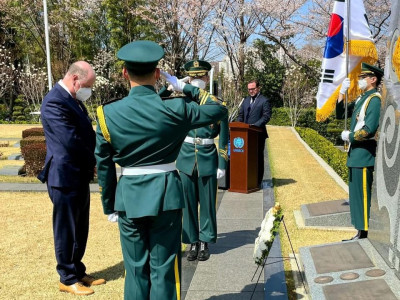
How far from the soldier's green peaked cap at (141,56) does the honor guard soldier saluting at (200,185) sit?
199 centimetres

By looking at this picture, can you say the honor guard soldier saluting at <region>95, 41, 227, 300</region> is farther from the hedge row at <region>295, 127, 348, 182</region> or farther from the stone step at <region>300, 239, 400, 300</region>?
the hedge row at <region>295, 127, 348, 182</region>

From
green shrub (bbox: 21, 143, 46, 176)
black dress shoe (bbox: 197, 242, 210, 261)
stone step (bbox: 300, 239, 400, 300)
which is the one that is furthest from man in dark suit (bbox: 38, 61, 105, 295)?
green shrub (bbox: 21, 143, 46, 176)

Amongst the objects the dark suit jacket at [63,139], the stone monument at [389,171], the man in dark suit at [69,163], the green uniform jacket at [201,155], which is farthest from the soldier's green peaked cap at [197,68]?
the stone monument at [389,171]

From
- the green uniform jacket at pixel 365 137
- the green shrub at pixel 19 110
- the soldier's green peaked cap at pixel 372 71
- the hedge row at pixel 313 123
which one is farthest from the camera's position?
the green shrub at pixel 19 110

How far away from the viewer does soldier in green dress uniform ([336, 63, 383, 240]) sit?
177 inches

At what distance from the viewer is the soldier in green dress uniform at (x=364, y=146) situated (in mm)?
4504

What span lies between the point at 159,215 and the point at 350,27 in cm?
405

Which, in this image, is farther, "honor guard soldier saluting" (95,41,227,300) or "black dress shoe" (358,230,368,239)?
"black dress shoe" (358,230,368,239)

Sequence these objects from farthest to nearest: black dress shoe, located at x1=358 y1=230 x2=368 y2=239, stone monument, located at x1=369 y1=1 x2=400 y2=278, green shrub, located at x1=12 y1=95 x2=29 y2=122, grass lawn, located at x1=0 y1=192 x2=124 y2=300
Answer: green shrub, located at x1=12 y1=95 x2=29 y2=122 → black dress shoe, located at x1=358 y1=230 x2=368 y2=239 → grass lawn, located at x1=0 y1=192 x2=124 y2=300 → stone monument, located at x1=369 y1=1 x2=400 y2=278

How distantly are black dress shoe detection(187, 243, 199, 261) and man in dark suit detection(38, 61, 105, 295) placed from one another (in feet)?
3.69

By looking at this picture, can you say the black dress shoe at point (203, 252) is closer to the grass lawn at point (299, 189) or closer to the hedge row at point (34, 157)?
the grass lawn at point (299, 189)

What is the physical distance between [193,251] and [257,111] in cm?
408

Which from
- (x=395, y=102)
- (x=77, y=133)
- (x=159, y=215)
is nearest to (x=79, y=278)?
(x=77, y=133)

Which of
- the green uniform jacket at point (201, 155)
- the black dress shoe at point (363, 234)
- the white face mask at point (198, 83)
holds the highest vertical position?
the white face mask at point (198, 83)
